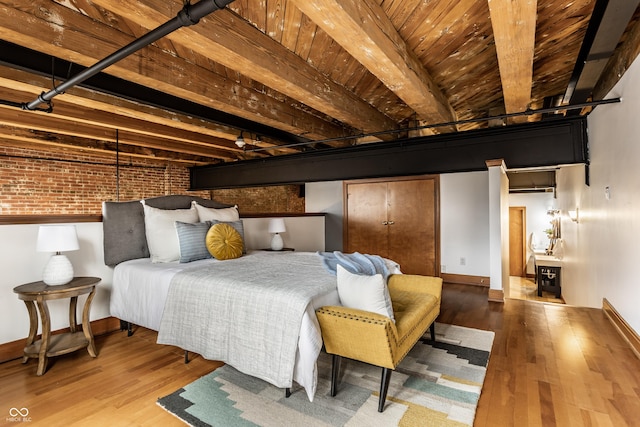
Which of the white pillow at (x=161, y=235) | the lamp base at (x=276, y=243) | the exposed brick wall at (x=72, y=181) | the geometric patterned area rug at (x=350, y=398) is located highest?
the exposed brick wall at (x=72, y=181)

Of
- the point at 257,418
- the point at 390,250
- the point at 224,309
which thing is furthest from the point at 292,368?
the point at 390,250

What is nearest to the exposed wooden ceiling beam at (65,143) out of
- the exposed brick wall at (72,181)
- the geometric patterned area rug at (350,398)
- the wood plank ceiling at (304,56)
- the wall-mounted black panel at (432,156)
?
the exposed brick wall at (72,181)

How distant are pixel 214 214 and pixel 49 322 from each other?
1753 millimetres

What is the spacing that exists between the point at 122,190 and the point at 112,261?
3800 millimetres

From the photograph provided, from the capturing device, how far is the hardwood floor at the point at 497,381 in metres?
1.82

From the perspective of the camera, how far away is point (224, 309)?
2.25 meters

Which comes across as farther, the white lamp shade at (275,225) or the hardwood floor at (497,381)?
the white lamp shade at (275,225)

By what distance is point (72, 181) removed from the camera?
5.65 metres

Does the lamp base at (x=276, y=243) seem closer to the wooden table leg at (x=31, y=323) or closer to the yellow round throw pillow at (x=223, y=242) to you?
the yellow round throw pillow at (x=223, y=242)

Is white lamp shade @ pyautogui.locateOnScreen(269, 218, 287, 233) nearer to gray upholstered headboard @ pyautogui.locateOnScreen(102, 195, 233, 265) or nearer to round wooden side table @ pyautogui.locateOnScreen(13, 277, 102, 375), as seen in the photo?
gray upholstered headboard @ pyautogui.locateOnScreen(102, 195, 233, 265)

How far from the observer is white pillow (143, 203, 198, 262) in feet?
10.4

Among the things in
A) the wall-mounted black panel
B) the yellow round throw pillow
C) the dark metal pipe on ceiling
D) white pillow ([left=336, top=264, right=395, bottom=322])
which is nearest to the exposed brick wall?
the wall-mounted black panel

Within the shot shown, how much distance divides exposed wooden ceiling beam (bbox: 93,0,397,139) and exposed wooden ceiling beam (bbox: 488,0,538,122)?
1418 millimetres

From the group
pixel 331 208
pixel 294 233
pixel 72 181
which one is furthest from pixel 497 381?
pixel 72 181
